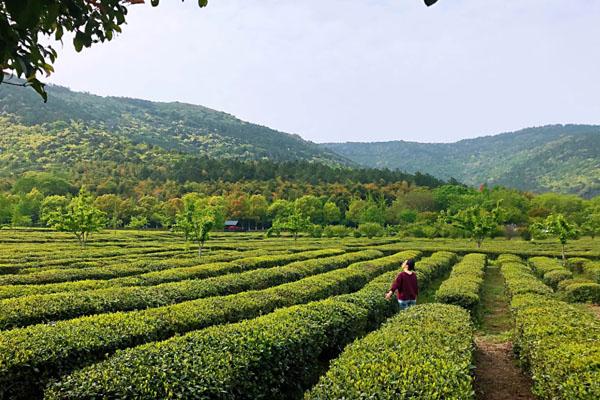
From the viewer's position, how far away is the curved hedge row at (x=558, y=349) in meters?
5.29

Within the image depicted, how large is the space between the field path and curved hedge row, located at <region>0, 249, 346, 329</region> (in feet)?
26.0

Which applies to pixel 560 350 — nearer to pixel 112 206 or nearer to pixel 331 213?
pixel 331 213

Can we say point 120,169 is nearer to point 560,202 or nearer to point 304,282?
point 560,202

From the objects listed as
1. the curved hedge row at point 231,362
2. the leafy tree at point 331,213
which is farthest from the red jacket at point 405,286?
the leafy tree at point 331,213

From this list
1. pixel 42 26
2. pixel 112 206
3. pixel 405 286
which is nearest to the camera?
pixel 42 26

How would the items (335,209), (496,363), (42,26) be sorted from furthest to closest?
(335,209) → (496,363) → (42,26)

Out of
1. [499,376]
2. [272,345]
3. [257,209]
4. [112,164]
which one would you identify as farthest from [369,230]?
[112,164]

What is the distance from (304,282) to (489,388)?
7.64 meters

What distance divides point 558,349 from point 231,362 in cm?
470

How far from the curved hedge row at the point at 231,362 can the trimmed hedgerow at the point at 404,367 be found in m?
1.24

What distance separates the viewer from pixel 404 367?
5.39m

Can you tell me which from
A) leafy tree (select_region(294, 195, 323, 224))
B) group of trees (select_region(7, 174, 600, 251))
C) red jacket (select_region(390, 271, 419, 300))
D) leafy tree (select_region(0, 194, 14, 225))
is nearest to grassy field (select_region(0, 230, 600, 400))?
Answer: red jacket (select_region(390, 271, 419, 300))

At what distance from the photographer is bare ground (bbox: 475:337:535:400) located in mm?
8188

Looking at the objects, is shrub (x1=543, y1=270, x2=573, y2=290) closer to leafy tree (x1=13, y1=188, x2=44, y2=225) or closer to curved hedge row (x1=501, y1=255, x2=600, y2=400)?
curved hedge row (x1=501, y1=255, x2=600, y2=400)
